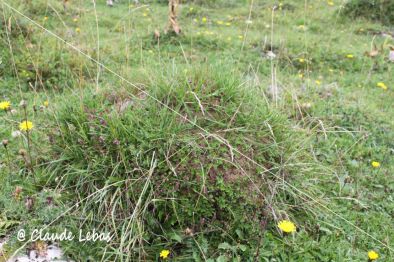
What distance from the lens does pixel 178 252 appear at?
2.44 m

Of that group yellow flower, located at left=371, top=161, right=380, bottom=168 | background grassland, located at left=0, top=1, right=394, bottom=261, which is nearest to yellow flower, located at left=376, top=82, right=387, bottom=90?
background grassland, located at left=0, top=1, right=394, bottom=261

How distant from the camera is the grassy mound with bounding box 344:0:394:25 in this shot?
26.0ft

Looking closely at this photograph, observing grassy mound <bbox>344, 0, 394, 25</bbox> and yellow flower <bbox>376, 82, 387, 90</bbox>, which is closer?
yellow flower <bbox>376, 82, 387, 90</bbox>

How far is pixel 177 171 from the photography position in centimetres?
247

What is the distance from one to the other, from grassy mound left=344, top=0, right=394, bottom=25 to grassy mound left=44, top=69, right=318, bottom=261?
616 cm

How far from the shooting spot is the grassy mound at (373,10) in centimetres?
791

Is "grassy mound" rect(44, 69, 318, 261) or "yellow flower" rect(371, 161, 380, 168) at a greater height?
"grassy mound" rect(44, 69, 318, 261)

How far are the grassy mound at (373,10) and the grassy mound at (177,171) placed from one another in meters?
6.16

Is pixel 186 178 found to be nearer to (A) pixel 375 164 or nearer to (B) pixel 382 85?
(A) pixel 375 164

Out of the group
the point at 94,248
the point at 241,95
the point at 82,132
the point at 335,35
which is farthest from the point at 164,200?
the point at 335,35

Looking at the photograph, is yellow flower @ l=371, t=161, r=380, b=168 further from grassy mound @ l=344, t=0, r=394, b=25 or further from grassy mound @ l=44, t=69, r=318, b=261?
grassy mound @ l=344, t=0, r=394, b=25

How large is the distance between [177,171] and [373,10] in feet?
23.0

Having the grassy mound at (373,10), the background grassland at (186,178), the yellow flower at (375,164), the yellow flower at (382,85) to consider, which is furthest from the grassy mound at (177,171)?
the grassy mound at (373,10)

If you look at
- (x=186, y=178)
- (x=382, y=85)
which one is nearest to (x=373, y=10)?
(x=382, y=85)
